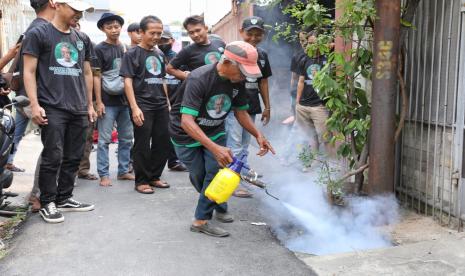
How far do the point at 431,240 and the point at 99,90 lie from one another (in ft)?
13.4

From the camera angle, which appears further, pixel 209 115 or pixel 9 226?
pixel 9 226

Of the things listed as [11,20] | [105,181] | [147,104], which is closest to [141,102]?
[147,104]

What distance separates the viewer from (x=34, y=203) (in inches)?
198

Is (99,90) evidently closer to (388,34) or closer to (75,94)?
(75,94)

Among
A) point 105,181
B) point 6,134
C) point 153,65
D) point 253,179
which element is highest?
point 153,65

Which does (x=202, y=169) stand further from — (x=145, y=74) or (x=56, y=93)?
(x=145, y=74)

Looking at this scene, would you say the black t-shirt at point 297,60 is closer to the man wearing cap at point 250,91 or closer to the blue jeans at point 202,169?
the man wearing cap at point 250,91

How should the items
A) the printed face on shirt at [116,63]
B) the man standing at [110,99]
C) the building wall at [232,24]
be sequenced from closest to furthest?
the man standing at [110,99] < the printed face on shirt at [116,63] < the building wall at [232,24]

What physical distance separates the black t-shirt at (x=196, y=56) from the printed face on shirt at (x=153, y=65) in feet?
0.62

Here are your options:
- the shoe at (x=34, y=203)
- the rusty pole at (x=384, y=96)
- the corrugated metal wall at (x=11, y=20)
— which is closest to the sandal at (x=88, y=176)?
the shoe at (x=34, y=203)

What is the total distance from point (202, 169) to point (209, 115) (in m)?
0.50

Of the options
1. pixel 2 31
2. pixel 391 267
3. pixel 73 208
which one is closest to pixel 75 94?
pixel 73 208

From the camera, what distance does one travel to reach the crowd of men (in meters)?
4.13

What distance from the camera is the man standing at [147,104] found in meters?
5.72
